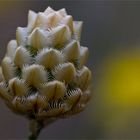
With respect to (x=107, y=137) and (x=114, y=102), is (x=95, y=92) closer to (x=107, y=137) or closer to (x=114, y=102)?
(x=114, y=102)

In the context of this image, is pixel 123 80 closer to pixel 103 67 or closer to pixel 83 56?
pixel 103 67

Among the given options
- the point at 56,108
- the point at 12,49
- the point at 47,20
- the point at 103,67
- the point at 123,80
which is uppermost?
the point at 47,20

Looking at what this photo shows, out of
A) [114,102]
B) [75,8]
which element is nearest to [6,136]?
[114,102]

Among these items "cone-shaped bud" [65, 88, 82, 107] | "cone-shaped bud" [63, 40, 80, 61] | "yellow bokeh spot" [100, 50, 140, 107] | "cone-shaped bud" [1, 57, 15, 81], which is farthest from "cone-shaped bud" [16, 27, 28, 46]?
"yellow bokeh spot" [100, 50, 140, 107]

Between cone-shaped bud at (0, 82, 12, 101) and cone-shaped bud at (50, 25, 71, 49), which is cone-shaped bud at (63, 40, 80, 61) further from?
cone-shaped bud at (0, 82, 12, 101)

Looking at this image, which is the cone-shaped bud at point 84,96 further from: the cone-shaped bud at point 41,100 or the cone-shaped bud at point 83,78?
the cone-shaped bud at point 41,100

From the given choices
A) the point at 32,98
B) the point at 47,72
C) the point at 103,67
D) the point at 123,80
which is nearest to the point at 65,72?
the point at 47,72

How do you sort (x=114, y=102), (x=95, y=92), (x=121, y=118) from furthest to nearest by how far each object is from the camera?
(x=95, y=92) → (x=114, y=102) → (x=121, y=118)
